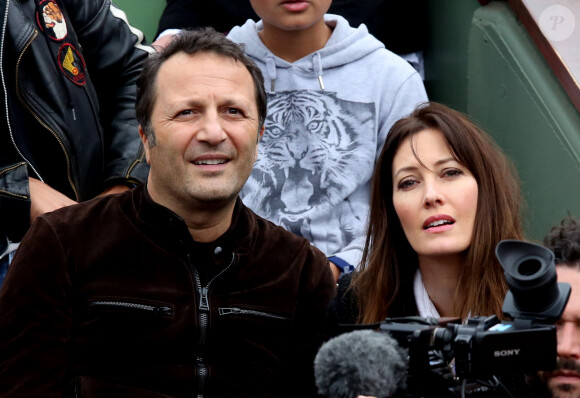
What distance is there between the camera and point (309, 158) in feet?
12.7

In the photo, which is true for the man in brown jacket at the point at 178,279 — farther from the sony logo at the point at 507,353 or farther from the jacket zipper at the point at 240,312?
the sony logo at the point at 507,353

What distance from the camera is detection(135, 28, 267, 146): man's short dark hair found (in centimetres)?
309

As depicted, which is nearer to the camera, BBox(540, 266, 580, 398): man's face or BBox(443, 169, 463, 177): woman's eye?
BBox(540, 266, 580, 398): man's face

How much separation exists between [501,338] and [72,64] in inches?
79.3

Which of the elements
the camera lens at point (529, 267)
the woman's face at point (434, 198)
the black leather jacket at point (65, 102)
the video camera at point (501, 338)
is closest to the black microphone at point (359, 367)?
the video camera at point (501, 338)

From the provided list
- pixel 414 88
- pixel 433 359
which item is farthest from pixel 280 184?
pixel 433 359

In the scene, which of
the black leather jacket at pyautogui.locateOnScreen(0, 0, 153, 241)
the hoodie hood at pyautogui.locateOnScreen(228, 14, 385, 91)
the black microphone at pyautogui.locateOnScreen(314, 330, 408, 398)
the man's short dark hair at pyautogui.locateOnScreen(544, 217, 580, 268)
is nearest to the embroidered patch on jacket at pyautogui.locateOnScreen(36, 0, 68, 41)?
the black leather jacket at pyautogui.locateOnScreen(0, 0, 153, 241)

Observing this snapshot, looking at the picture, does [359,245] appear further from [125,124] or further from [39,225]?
[39,225]

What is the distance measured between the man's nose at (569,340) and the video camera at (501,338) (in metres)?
0.52

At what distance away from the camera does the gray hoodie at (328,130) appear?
3.80 meters

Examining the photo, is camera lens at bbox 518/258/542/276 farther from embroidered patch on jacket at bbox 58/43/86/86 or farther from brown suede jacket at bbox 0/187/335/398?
embroidered patch on jacket at bbox 58/43/86/86

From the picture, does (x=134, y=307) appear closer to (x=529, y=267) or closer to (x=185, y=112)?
(x=185, y=112)

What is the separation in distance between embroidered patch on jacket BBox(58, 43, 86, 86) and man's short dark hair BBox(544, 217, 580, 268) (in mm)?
1660

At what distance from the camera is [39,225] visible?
283 centimetres
